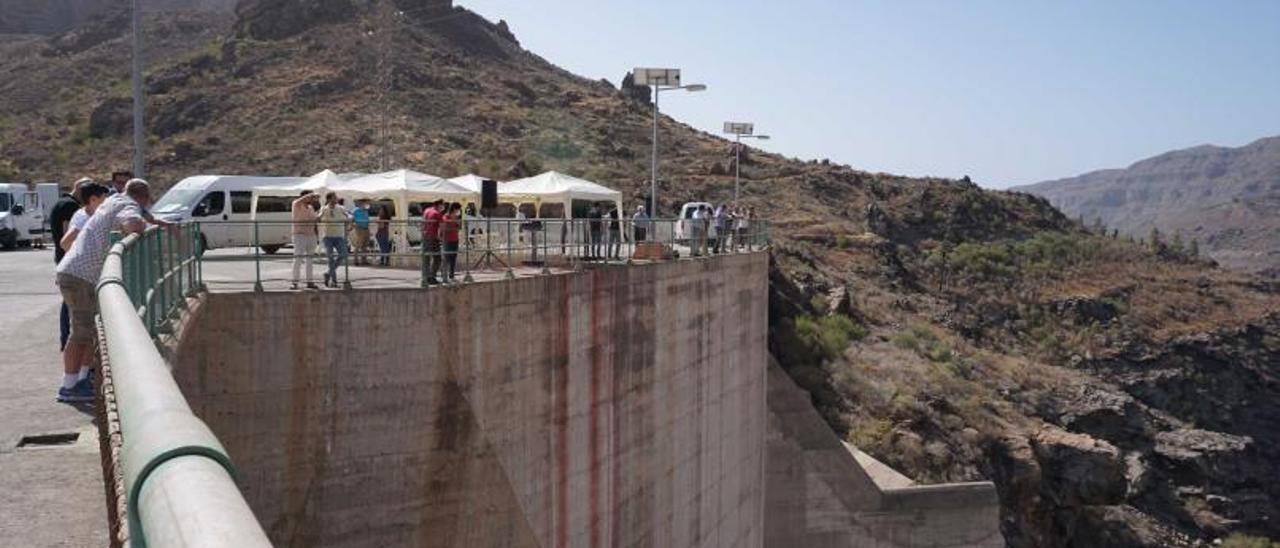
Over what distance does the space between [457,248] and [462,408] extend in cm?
380

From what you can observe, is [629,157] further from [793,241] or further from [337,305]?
[337,305]

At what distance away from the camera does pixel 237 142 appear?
5922 centimetres

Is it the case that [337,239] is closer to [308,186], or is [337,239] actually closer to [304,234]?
[304,234]

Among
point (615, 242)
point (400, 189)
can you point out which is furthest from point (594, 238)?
point (400, 189)

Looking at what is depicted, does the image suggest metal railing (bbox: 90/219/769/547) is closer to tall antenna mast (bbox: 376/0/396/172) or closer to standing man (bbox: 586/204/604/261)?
standing man (bbox: 586/204/604/261)

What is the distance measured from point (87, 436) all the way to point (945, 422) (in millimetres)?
30367

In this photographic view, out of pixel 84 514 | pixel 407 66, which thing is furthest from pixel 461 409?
pixel 407 66

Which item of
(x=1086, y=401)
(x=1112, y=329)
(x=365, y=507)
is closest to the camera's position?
(x=365, y=507)

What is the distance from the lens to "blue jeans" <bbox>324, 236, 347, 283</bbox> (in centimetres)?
1262

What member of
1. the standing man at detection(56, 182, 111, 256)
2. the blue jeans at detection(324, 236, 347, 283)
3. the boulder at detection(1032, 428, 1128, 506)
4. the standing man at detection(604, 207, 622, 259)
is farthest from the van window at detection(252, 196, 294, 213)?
the boulder at detection(1032, 428, 1128, 506)

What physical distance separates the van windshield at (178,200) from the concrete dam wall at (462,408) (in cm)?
1438

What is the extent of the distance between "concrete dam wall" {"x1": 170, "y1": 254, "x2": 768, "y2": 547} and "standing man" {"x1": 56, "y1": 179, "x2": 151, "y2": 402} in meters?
0.69

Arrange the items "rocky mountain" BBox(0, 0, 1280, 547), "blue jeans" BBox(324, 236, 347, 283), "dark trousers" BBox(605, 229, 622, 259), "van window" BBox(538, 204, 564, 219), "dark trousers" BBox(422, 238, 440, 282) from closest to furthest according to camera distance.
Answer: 1. "blue jeans" BBox(324, 236, 347, 283)
2. "dark trousers" BBox(422, 238, 440, 282)
3. "dark trousers" BBox(605, 229, 622, 259)
4. "van window" BBox(538, 204, 564, 219)
5. "rocky mountain" BBox(0, 0, 1280, 547)

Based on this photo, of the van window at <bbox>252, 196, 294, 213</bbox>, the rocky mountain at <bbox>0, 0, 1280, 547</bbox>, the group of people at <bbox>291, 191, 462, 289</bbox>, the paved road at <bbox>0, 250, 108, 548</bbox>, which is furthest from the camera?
the rocky mountain at <bbox>0, 0, 1280, 547</bbox>
